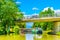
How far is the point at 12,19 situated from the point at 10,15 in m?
0.58

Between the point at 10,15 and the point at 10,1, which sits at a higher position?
the point at 10,1

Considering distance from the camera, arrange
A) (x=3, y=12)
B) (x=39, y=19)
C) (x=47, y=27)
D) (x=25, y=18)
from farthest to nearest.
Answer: (x=47, y=27)
(x=25, y=18)
(x=39, y=19)
(x=3, y=12)

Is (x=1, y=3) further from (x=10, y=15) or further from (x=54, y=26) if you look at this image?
(x=54, y=26)

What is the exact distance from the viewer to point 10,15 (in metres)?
24.5

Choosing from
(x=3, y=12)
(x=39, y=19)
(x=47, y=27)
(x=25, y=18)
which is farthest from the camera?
(x=47, y=27)

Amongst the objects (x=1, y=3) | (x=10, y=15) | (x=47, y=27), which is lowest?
(x=47, y=27)

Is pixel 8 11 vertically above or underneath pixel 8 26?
above

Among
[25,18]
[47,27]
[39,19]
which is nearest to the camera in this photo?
[39,19]

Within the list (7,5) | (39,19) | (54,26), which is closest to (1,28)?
(7,5)

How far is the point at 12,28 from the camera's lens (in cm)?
2612

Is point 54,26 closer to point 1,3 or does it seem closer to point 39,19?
point 39,19

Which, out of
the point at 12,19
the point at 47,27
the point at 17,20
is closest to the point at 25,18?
the point at 17,20

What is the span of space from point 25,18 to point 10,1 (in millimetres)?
3250

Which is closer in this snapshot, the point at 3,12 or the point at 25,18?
the point at 3,12
